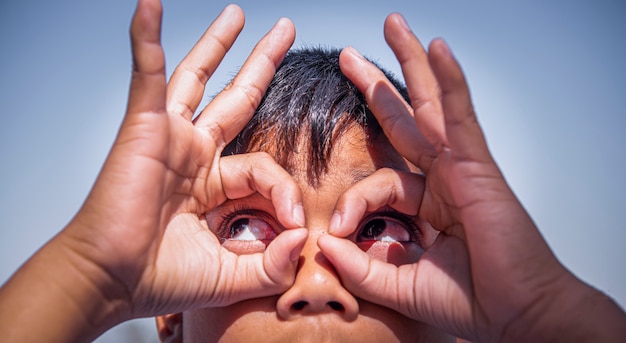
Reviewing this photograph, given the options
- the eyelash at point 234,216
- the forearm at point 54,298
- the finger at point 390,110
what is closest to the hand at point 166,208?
the forearm at point 54,298

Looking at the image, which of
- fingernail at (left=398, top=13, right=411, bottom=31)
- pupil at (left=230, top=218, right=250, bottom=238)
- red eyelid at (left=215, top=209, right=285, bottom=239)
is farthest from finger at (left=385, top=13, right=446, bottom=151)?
pupil at (left=230, top=218, right=250, bottom=238)

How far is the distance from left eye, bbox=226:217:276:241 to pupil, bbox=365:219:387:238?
0.39 m

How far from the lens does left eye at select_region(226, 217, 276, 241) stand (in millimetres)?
2049

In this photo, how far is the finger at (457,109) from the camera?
1.39 metres

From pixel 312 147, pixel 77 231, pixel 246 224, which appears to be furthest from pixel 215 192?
pixel 77 231

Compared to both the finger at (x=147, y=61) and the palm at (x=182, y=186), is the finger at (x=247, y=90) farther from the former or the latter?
the finger at (x=147, y=61)

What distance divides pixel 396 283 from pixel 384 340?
0.72 feet

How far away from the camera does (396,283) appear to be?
5.76 feet

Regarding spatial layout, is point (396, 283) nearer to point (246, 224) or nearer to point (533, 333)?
point (533, 333)

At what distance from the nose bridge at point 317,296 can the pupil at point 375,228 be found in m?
0.30

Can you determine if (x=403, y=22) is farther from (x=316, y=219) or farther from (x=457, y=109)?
(x=316, y=219)

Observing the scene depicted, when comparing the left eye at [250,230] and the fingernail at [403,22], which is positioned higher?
the fingernail at [403,22]

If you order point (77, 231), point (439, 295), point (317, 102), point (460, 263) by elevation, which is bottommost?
point (439, 295)

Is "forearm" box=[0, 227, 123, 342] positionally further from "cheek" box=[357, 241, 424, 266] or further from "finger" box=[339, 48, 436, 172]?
"finger" box=[339, 48, 436, 172]
